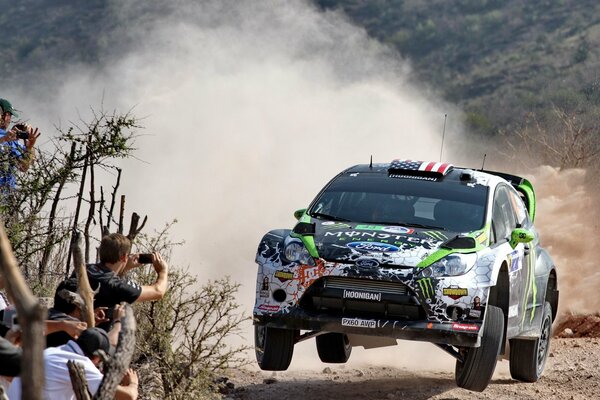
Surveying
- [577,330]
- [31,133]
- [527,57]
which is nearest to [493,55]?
[527,57]

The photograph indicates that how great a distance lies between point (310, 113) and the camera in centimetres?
3058

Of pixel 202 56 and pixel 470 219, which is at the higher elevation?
pixel 202 56

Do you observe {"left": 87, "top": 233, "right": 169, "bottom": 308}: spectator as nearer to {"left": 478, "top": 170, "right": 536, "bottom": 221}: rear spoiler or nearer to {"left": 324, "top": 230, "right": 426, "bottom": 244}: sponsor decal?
{"left": 324, "top": 230, "right": 426, "bottom": 244}: sponsor decal

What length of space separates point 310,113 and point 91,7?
34660 millimetres

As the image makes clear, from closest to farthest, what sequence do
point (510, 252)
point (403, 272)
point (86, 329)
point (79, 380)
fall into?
point (79, 380) → point (86, 329) → point (403, 272) → point (510, 252)

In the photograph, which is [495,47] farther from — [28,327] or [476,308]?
[28,327]

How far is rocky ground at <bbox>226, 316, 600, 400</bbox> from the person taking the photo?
10.4m

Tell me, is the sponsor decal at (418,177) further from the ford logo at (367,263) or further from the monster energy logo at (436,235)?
the ford logo at (367,263)

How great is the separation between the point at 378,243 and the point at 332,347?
168 cm

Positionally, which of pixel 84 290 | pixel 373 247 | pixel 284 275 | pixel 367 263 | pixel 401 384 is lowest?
pixel 401 384

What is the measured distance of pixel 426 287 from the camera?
9258 mm

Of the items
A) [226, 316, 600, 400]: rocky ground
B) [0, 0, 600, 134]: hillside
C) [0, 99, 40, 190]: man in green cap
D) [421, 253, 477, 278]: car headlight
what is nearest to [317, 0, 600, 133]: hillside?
[0, 0, 600, 134]: hillside

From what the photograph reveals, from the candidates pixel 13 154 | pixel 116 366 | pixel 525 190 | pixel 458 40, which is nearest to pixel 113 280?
pixel 116 366

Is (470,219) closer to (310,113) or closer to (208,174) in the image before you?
(208,174)
